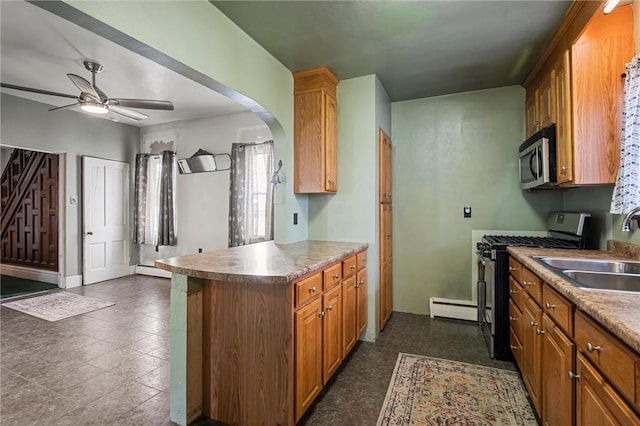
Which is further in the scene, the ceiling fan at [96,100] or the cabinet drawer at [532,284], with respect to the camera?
the ceiling fan at [96,100]

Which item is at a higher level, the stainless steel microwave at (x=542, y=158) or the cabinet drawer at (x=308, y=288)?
the stainless steel microwave at (x=542, y=158)

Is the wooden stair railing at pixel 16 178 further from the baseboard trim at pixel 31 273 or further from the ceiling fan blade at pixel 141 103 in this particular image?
the ceiling fan blade at pixel 141 103

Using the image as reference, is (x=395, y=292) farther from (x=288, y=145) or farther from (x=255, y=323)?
(x=255, y=323)

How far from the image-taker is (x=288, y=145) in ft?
9.52

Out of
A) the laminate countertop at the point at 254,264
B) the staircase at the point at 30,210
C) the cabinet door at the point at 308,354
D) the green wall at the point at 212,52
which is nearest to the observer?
the green wall at the point at 212,52

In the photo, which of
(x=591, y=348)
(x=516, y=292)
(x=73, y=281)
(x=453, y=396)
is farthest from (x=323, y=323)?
(x=73, y=281)

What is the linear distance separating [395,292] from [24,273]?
6516mm

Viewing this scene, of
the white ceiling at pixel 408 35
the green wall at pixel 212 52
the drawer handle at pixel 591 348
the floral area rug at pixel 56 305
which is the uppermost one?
the white ceiling at pixel 408 35

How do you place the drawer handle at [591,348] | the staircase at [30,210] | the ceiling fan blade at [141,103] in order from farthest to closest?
1. the staircase at [30,210]
2. the ceiling fan blade at [141,103]
3. the drawer handle at [591,348]

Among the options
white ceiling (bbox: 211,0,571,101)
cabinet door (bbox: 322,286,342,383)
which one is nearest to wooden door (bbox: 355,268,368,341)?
cabinet door (bbox: 322,286,342,383)

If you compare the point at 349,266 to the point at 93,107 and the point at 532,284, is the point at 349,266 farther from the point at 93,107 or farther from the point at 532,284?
the point at 93,107

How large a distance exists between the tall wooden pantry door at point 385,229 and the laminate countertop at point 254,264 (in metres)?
0.91

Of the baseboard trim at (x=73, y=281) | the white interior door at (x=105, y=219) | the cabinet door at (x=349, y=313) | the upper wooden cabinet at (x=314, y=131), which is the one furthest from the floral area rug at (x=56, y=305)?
the cabinet door at (x=349, y=313)

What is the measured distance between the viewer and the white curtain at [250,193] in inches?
174
